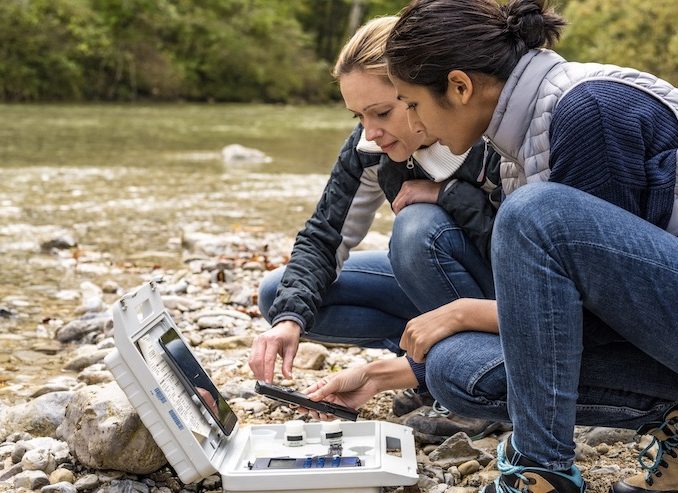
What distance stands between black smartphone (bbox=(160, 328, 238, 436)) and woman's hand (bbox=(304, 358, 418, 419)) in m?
0.26

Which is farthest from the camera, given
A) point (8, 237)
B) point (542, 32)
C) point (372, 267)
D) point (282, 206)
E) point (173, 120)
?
point (173, 120)

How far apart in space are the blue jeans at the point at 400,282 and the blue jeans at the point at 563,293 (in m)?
0.63

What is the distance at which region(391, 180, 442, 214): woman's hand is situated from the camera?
7.88 feet

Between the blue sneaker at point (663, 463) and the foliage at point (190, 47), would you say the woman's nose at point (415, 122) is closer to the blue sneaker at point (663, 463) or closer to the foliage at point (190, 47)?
the blue sneaker at point (663, 463)

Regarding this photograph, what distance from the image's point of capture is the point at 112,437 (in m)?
1.95

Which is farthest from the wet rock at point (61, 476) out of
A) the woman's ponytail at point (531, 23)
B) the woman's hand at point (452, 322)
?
the woman's ponytail at point (531, 23)

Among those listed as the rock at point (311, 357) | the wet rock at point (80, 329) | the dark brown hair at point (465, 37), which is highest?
the dark brown hair at point (465, 37)

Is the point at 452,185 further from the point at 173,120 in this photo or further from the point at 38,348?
the point at 173,120

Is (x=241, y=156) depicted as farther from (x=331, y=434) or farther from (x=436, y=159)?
(x=331, y=434)

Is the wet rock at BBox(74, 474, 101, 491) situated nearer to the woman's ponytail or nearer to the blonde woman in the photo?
the blonde woman

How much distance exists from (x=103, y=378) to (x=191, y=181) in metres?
5.74

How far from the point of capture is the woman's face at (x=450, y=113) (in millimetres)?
1776

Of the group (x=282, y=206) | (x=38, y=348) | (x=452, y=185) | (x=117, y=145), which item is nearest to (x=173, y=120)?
(x=117, y=145)

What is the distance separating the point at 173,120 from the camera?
55.0 feet
